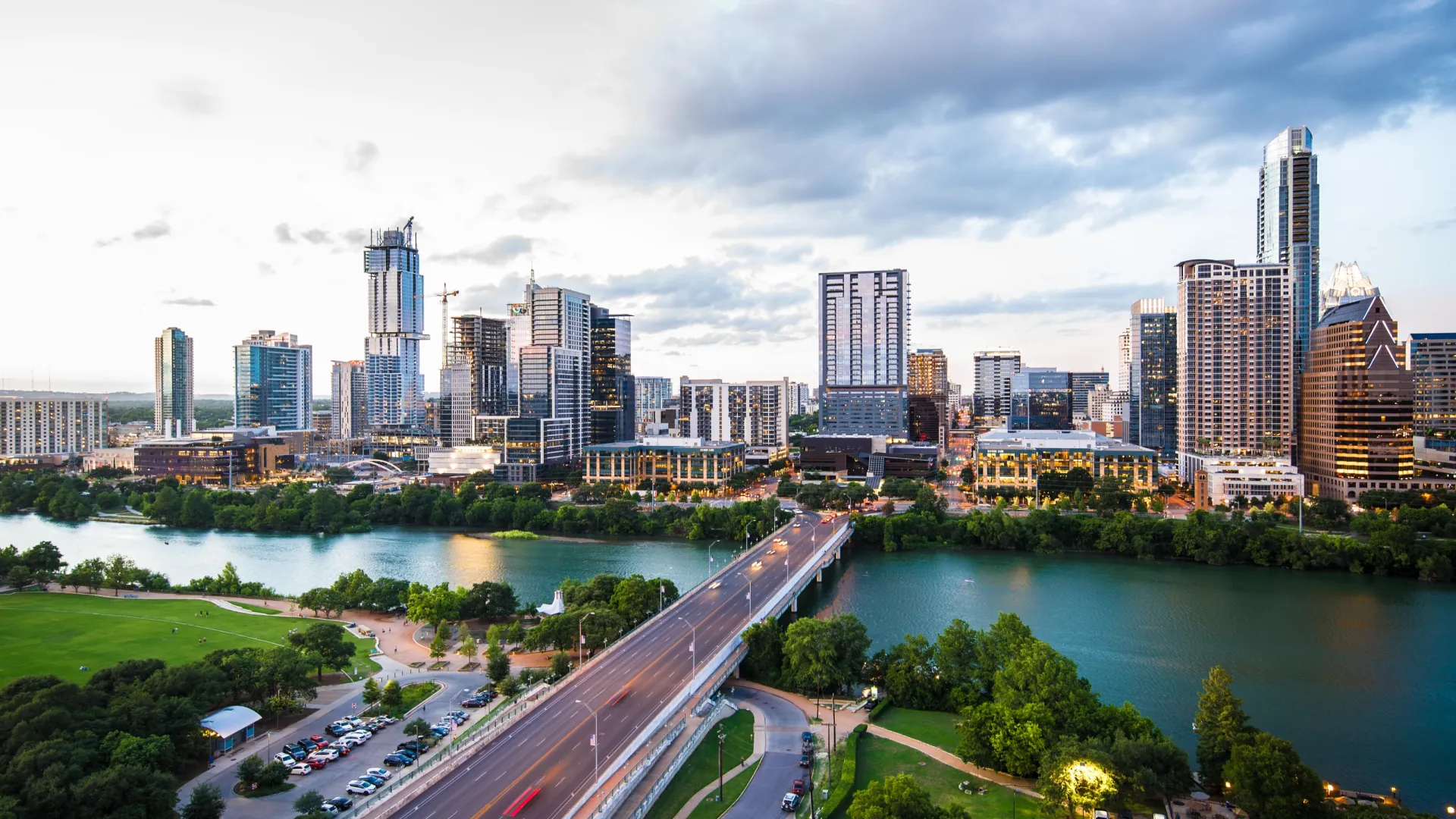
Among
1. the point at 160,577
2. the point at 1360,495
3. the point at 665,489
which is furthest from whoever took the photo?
the point at 665,489

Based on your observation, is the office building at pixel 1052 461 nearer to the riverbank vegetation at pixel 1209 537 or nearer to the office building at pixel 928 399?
the riverbank vegetation at pixel 1209 537

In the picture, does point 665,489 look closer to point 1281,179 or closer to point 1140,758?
point 1140,758

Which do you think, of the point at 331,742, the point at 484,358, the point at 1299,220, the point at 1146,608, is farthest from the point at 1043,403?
the point at 331,742

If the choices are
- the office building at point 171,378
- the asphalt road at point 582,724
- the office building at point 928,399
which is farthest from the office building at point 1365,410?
the office building at point 171,378

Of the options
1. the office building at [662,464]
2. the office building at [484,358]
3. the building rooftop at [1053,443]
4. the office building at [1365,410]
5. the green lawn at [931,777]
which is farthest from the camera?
the office building at [484,358]

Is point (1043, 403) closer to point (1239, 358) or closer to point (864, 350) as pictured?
point (864, 350)

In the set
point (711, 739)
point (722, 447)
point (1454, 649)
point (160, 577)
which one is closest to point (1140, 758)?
point (711, 739)
